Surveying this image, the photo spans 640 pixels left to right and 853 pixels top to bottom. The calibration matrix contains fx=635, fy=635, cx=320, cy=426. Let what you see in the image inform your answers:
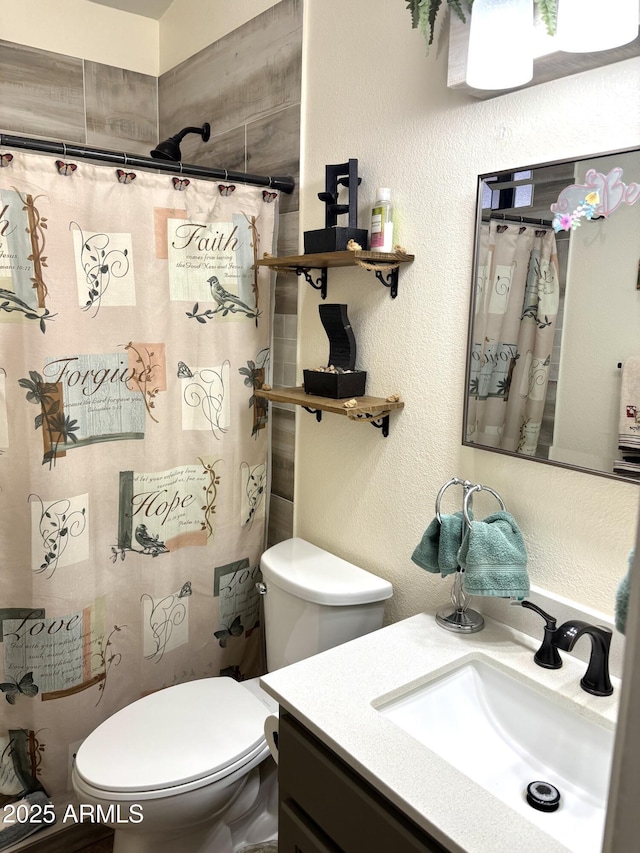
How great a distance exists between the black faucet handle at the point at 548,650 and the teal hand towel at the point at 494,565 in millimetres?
65

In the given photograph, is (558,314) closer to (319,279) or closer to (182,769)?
(319,279)

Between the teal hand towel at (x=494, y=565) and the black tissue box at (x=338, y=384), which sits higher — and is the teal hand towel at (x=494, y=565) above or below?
below

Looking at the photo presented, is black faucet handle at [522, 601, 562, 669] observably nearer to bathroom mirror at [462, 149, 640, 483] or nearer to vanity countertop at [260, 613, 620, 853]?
vanity countertop at [260, 613, 620, 853]

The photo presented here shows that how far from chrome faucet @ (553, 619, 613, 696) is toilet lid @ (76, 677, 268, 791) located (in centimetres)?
81

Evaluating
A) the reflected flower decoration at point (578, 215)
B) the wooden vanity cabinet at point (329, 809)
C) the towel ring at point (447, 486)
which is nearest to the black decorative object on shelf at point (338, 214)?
the reflected flower decoration at point (578, 215)

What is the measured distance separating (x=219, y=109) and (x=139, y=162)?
593mm

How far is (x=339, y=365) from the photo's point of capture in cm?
172

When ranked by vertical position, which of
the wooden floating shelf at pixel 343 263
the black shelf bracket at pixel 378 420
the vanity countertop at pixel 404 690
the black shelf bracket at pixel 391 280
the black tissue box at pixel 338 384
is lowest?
the vanity countertop at pixel 404 690

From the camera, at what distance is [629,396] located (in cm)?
114

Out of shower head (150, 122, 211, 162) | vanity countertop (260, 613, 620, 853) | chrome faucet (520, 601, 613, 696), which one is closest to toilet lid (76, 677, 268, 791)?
vanity countertop (260, 613, 620, 853)

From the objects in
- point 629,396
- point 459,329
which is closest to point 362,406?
point 459,329

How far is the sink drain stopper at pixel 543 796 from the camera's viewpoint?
107 centimetres

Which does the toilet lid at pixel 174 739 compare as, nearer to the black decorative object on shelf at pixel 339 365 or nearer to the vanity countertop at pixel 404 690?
the vanity countertop at pixel 404 690

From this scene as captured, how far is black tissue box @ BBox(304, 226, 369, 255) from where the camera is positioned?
5.17 feet
